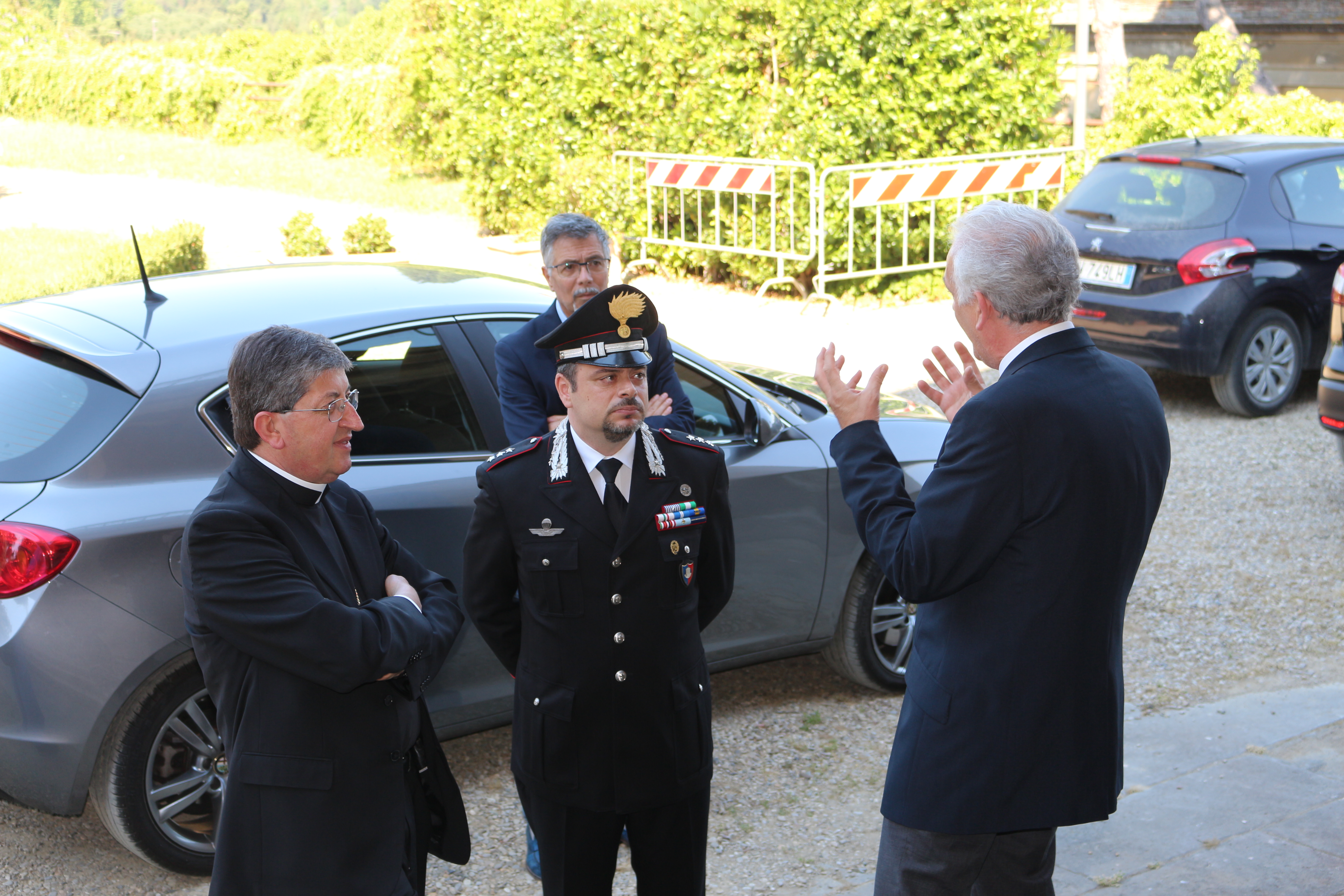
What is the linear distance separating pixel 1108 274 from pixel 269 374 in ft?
25.2

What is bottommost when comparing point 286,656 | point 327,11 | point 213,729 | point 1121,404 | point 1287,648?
point 1287,648

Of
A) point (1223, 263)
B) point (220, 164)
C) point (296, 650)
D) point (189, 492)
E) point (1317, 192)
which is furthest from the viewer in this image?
point (220, 164)

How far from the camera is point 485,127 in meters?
16.4

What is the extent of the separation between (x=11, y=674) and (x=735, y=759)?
2.41m

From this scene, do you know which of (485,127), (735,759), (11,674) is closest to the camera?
(11,674)

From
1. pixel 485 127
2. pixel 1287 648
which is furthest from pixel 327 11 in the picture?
pixel 1287 648

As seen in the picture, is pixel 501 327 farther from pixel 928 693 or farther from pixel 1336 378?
pixel 1336 378

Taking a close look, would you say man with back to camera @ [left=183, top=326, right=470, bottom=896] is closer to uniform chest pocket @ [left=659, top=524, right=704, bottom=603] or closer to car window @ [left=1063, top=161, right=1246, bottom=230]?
uniform chest pocket @ [left=659, top=524, right=704, bottom=603]

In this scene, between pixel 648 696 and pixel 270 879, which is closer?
pixel 270 879

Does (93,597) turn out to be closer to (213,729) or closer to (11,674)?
(11,674)

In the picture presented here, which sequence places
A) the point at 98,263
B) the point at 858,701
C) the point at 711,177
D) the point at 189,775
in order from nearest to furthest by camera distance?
the point at 189,775
the point at 858,701
the point at 711,177
the point at 98,263

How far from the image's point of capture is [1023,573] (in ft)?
7.79

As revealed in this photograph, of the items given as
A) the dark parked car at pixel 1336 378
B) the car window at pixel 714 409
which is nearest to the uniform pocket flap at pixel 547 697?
the car window at pixel 714 409

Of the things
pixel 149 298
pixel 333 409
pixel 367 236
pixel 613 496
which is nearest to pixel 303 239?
pixel 367 236
